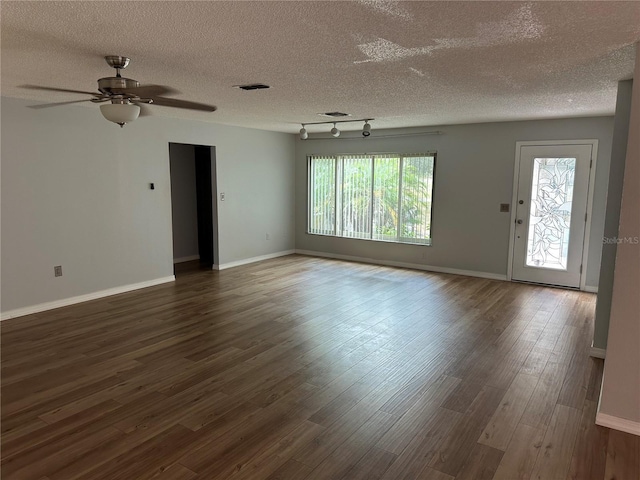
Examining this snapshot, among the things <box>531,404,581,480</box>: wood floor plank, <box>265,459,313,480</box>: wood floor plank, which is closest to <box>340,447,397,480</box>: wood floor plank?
<box>265,459,313,480</box>: wood floor plank

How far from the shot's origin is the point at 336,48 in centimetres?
272

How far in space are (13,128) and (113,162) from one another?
113 cm

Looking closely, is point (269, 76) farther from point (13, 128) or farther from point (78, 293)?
point (78, 293)

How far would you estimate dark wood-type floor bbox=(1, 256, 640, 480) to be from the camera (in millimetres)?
2297

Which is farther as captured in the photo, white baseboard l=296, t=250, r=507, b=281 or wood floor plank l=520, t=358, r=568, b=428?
white baseboard l=296, t=250, r=507, b=281

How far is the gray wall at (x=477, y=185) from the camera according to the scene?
18.6 ft

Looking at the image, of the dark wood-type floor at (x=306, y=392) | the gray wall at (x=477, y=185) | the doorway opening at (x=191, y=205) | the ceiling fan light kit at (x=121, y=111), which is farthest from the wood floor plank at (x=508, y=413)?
the doorway opening at (x=191, y=205)

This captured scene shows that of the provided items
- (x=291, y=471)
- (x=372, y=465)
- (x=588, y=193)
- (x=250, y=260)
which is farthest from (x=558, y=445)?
(x=250, y=260)

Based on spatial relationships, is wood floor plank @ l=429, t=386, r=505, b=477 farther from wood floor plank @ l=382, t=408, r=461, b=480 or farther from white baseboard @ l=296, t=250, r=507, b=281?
white baseboard @ l=296, t=250, r=507, b=281

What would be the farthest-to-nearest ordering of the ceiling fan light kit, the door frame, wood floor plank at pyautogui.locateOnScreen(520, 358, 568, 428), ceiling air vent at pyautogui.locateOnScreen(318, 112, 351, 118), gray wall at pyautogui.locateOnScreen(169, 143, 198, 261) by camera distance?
gray wall at pyautogui.locateOnScreen(169, 143, 198, 261) < the door frame < ceiling air vent at pyautogui.locateOnScreen(318, 112, 351, 118) < the ceiling fan light kit < wood floor plank at pyautogui.locateOnScreen(520, 358, 568, 428)

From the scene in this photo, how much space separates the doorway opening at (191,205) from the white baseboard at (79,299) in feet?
4.78

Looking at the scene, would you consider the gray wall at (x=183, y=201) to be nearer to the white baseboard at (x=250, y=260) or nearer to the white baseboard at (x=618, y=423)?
the white baseboard at (x=250, y=260)

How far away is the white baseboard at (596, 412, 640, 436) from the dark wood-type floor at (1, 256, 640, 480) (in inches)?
2.5

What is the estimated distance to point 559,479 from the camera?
2.17 meters
